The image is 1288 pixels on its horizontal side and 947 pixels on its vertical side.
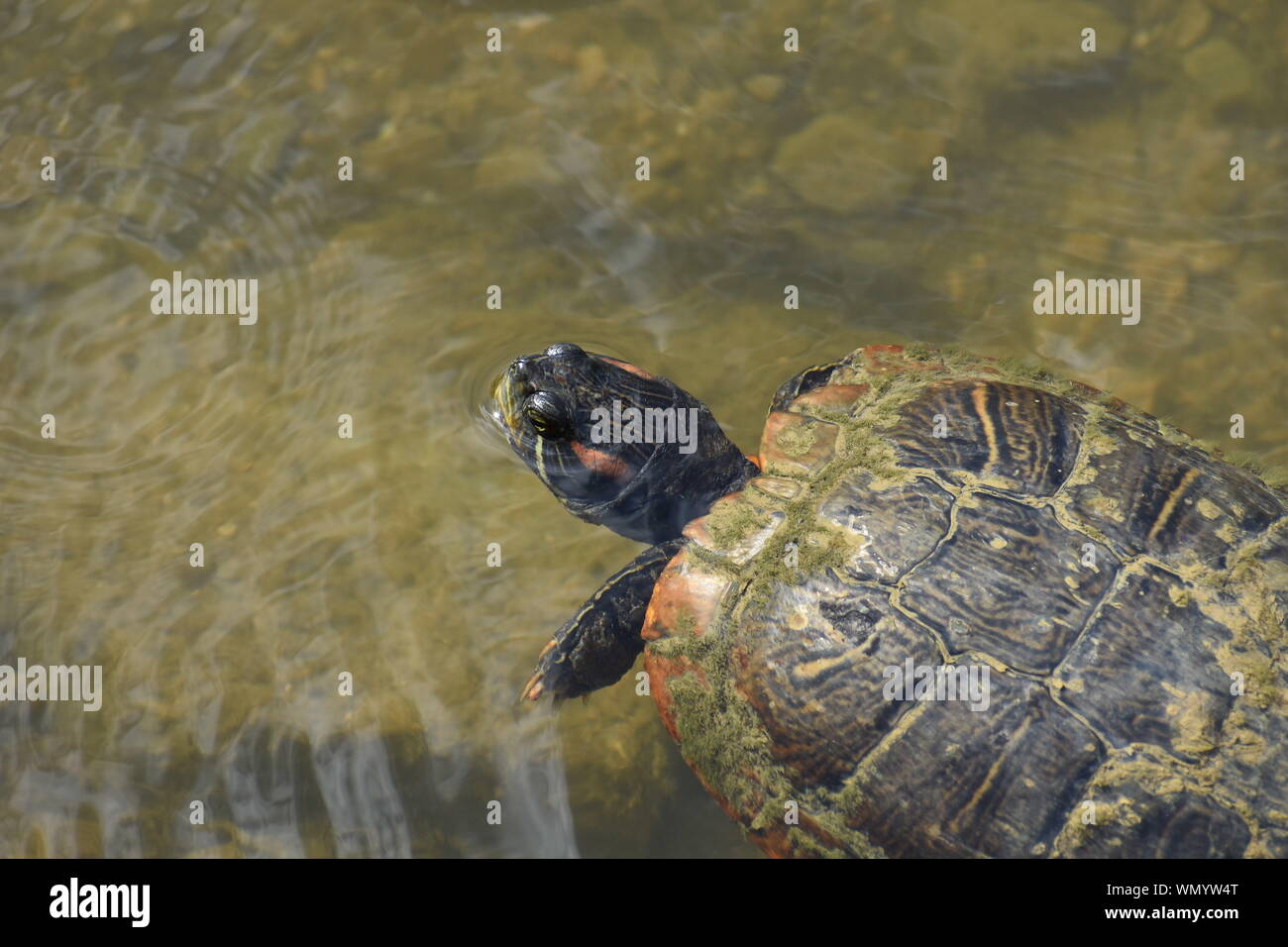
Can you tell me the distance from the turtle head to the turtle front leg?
26 centimetres

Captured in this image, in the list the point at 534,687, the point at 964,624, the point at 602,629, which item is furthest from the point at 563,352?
the point at 964,624

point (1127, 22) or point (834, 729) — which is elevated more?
point (1127, 22)

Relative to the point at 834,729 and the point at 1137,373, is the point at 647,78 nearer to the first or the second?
the point at 1137,373

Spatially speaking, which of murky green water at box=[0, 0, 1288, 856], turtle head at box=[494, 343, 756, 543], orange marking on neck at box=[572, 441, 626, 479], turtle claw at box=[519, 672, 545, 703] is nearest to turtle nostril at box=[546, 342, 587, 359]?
turtle head at box=[494, 343, 756, 543]

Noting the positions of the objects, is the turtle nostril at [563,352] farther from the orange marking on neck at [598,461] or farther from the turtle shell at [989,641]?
the turtle shell at [989,641]

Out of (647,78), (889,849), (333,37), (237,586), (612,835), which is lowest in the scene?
(612,835)

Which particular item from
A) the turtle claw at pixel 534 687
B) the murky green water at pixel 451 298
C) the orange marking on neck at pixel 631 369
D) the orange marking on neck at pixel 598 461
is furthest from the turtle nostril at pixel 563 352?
the turtle claw at pixel 534 687

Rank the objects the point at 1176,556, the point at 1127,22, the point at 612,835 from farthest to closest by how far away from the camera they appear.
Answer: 1. the point at 1127,22
2. the point at 612,835
3. the point at 1176,556

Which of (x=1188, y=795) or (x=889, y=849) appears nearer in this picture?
(x=1188, y=795)

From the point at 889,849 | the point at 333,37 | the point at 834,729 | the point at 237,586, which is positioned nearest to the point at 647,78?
the point at 333,37

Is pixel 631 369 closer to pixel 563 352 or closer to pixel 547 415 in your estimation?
pixel 563 352

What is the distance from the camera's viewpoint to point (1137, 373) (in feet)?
17.6

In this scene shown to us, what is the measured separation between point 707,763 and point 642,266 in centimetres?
309
